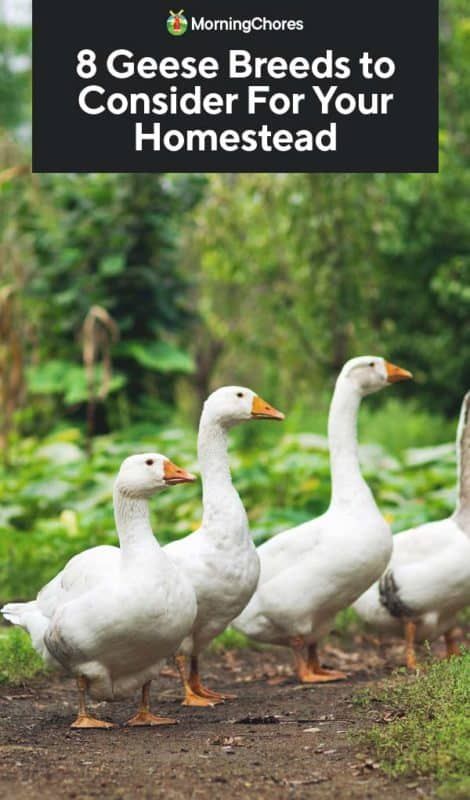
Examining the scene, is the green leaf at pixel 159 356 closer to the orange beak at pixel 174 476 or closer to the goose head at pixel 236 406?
the goose head at pixel 236 406

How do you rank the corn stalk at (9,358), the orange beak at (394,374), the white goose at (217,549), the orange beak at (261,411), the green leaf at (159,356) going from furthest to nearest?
the green leaf at (159,356), the corn stalk at (9,358), the orange beak at (394,374), the orange beak at (261,411), the white goose at (217,549)

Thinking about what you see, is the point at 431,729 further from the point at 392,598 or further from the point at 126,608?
the point at 392,598

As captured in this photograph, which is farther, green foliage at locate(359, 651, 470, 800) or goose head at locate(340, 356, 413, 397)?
goose head at locate(340, 356, 413, 397)

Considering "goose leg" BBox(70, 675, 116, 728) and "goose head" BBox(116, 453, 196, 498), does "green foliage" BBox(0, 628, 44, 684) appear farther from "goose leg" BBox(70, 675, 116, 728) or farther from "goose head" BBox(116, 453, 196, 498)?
"goose head" BBox(116, 453, 196, 498)

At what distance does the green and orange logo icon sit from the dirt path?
399 cm

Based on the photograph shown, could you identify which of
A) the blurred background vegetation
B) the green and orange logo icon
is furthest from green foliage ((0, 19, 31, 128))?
the green and orange logo icon

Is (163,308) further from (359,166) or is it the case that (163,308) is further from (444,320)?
(359,166)

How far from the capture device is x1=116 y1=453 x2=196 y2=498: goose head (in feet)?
18.6

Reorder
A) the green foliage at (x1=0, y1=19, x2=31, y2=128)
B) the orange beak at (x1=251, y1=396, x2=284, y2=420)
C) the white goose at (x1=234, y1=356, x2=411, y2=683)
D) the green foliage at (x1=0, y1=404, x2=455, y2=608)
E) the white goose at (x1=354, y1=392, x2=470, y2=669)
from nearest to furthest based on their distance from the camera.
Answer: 1. the orange beak at (x1=251, y1=396, x2=284, y2=420)
2. the white goose at (x1=234, y1=356, x2=411, y2=683)
3. the white goose at (x1=354, y1=392, x2=470, y2=669)
4. the green foliage at (x1=0, y1=404, x2=455, y2=608)
5. the green foliage at (x1=0, y1=19, x2=31, y2=128)

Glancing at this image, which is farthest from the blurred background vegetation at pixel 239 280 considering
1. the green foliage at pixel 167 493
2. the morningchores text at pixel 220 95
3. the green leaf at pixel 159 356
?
the morningchores text at pixel 220 95

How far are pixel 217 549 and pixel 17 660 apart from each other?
1.39m

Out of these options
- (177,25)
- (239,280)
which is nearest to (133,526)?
(177,25)

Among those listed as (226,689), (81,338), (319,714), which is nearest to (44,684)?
(226,689)

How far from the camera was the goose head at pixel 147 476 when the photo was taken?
568 centimetres
